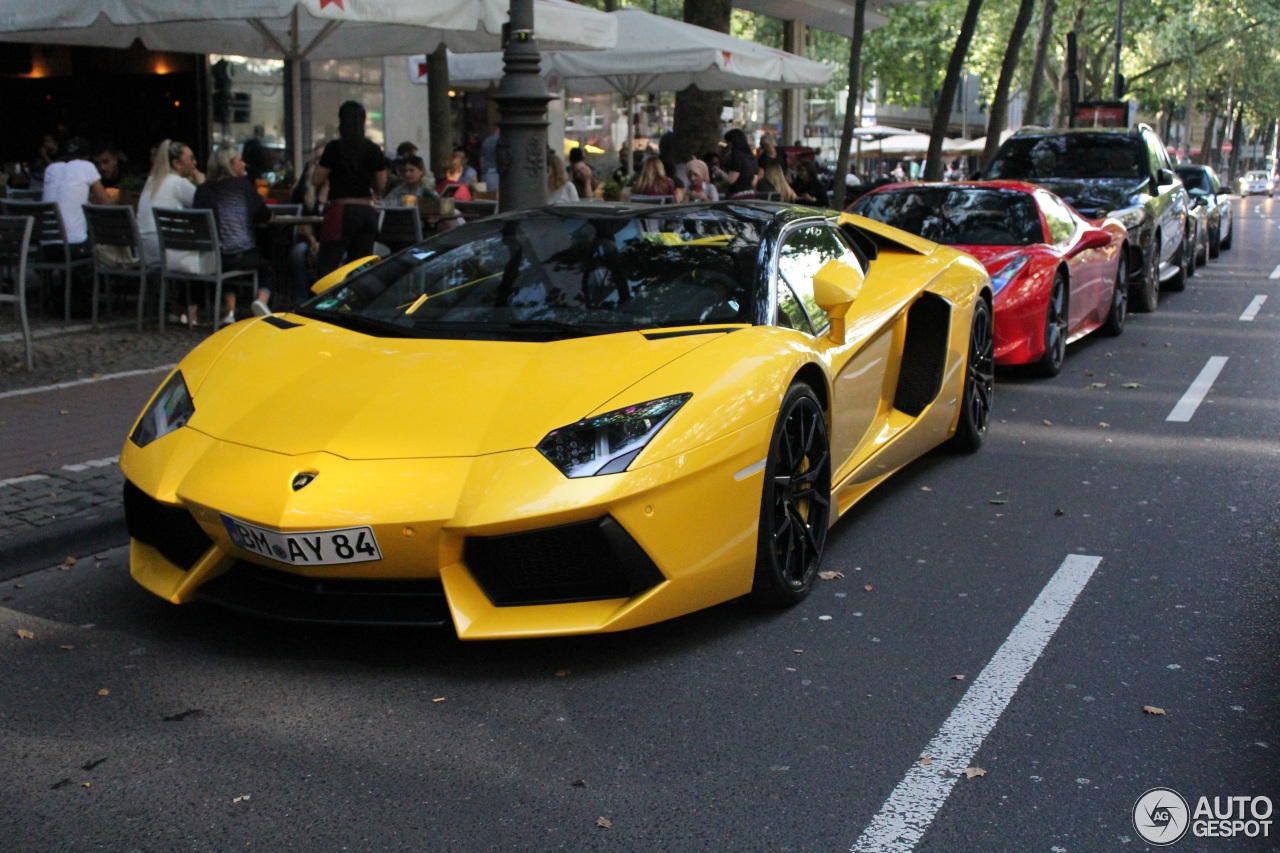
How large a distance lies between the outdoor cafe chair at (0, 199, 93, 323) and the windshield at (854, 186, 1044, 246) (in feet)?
19.6

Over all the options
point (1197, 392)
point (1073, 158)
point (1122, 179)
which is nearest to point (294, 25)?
point (1197, 392)

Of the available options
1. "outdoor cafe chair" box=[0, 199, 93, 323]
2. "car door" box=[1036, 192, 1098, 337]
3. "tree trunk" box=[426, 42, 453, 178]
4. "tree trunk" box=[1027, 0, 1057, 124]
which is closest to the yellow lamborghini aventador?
"car door" box=[1036, 192, 1098, 337]

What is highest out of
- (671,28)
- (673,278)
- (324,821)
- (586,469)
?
(671,28)

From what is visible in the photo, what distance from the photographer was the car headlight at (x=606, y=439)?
13.1 ft

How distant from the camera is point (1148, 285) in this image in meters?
13.6

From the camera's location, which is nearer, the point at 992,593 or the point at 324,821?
the point at 324,821

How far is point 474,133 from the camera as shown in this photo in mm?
29359

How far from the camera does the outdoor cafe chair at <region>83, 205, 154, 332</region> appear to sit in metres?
10.2

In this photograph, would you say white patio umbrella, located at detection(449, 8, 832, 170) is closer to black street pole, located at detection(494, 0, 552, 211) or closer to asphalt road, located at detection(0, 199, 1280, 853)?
black street pole, located at detection(494, 0, 552, 211)

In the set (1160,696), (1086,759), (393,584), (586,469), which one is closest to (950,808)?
(1086,759)

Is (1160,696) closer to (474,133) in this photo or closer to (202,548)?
(202,548)

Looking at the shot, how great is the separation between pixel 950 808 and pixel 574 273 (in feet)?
8.46

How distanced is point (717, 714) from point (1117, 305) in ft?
29.8

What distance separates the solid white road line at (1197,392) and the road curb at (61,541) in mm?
5833
